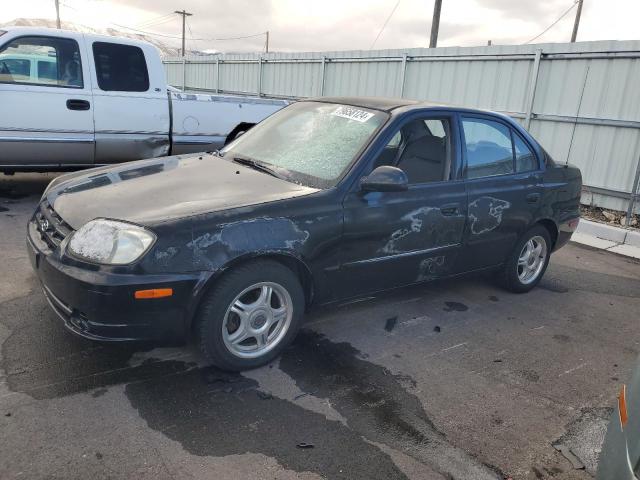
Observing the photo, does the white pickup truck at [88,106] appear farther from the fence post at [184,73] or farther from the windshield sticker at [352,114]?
the fence post at [184,73]

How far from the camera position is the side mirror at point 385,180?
3311 mm

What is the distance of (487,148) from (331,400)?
247 cm

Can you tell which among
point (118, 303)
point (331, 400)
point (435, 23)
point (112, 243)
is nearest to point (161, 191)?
point (112, 243)

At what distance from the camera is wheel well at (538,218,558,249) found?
4892 millimetres

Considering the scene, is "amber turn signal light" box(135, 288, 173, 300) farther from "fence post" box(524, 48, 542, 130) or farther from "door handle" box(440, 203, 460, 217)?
"fence post" box(524, 48, 542, 130)

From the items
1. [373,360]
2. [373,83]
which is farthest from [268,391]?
[373,83]

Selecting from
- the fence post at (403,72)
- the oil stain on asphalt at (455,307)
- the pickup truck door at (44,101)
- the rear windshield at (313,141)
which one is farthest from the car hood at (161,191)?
the fence post at (403,72)

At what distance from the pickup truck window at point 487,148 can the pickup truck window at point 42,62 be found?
479 cm

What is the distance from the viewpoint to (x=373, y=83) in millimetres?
12172

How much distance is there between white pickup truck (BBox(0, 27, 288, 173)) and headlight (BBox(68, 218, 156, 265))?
4130mm

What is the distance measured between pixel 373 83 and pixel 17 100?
7964 millimetres

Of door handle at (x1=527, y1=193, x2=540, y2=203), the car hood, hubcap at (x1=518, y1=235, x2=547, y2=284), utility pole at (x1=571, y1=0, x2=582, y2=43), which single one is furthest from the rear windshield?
utility pole at (x1=571, y1=0, x2=582, y2=43)

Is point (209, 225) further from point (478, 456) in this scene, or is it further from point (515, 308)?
point (515, 308)

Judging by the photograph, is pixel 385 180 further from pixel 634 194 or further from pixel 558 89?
pixel 558 89
